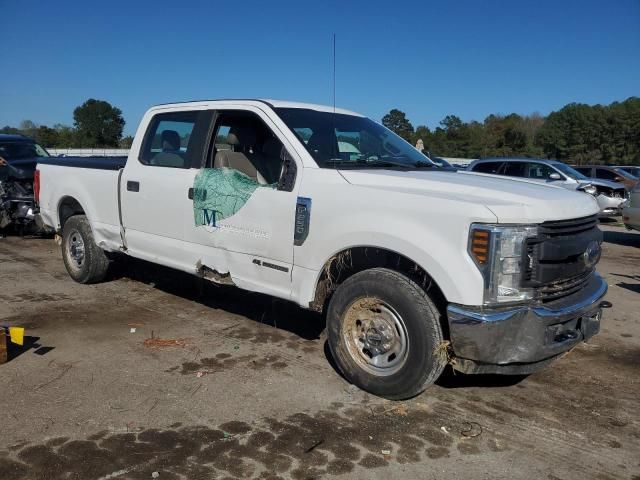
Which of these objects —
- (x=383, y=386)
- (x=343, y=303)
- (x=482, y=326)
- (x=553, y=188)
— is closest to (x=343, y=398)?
(x=383, y=386)

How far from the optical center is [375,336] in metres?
3.95

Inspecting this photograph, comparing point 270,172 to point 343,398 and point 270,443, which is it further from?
point 270,443

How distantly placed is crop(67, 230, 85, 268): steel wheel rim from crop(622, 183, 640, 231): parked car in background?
367 inches

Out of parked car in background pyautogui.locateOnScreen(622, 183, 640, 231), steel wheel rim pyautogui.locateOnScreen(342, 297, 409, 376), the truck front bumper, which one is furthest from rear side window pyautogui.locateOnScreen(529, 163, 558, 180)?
steel wheel rim pyautogui.locateOnScreen(342, 297, 409, 376)

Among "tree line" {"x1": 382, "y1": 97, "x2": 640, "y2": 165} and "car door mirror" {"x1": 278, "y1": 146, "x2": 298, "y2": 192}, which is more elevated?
"tree line" {"x1": 382, "y1": 97, "x2": 640, "y2": 165}

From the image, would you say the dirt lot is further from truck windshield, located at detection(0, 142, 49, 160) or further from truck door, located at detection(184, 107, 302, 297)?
truck windshield, located at detection(0, 142, 49, 160)

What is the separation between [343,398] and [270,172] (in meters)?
2.31

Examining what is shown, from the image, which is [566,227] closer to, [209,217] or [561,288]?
[561,288]

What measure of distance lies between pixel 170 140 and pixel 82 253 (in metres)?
2.21

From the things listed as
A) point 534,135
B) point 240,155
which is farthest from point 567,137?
point 240,155

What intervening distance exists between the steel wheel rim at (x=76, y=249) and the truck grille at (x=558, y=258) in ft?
17.4

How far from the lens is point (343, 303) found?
4.07 m

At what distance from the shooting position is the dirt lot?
317 cm

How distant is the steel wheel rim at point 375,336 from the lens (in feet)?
12.6
